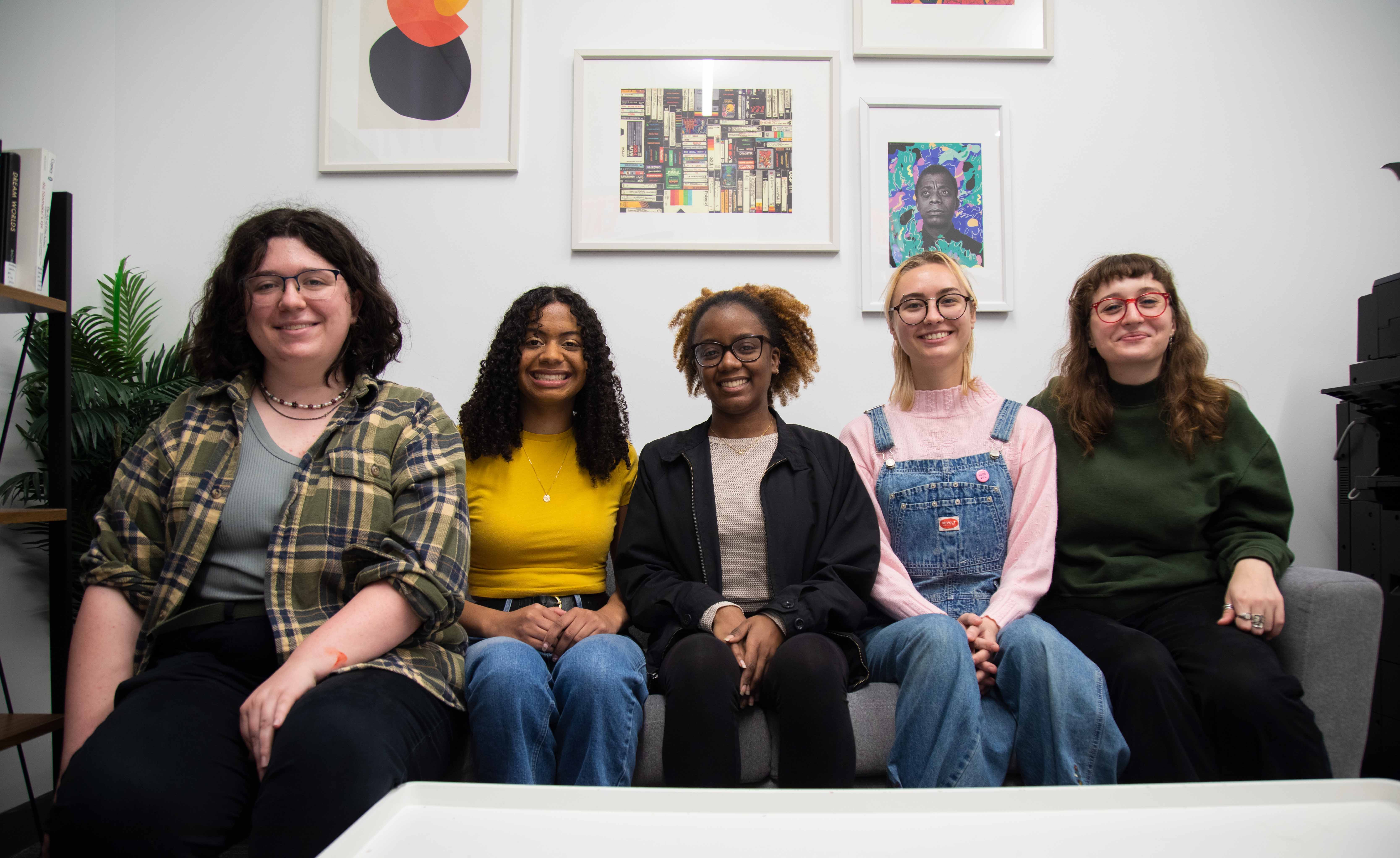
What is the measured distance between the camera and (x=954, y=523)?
1.66 metres

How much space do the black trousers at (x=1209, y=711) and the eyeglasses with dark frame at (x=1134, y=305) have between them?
0.69 meters

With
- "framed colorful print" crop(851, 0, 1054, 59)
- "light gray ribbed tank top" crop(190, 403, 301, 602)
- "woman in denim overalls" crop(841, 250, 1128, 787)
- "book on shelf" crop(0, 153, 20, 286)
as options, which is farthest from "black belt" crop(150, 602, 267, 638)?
"framed colorful print" crop(851, 0, 1054, 59)

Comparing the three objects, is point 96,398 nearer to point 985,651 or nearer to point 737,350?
point 737,350

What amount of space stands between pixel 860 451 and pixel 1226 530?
2.64ft

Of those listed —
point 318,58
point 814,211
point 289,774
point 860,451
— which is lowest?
point 289,774

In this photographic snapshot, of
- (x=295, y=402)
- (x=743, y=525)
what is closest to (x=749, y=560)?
(x=743, y=525)

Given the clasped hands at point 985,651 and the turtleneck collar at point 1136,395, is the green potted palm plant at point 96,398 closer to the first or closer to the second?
the clasped hands at point 985,651

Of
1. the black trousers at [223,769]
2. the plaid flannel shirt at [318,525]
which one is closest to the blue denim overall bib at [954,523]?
the plaid flannel shirt at [318,525]

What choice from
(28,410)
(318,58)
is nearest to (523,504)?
(28,410)

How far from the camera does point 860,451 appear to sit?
1791mm

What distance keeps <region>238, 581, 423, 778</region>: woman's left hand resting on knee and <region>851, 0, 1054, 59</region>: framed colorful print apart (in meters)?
1.94

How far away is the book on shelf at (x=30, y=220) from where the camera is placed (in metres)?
1.48

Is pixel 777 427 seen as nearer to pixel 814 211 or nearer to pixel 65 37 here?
pixel 814 211

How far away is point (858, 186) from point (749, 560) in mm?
1201
